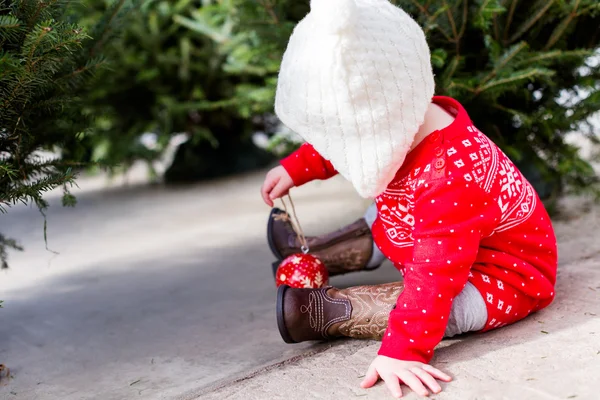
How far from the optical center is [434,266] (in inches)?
48.3

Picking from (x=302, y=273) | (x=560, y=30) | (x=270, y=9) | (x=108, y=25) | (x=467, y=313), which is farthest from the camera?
(x=270, y=9)

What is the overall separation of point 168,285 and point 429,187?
106cm

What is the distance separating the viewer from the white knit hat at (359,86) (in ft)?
3.77

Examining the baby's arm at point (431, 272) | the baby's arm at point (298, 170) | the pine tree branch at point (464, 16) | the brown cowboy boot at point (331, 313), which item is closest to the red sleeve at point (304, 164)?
the baby's arm at point (298, 170)

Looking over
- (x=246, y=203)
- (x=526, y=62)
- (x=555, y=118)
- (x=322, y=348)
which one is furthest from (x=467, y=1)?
(x=246, y=203)

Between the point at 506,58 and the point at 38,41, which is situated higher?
the point at 38,41

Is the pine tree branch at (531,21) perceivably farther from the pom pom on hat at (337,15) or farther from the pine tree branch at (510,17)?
the pom pom on hat at (337,15)

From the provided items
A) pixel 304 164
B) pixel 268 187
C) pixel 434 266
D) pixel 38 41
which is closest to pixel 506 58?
pixel 304 164

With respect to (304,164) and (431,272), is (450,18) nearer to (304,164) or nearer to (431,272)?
(304,164)

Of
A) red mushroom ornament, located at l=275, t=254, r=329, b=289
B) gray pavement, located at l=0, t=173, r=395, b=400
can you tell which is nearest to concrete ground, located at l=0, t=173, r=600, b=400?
gray pavement, located at l=0, t=173, r=395, b=400

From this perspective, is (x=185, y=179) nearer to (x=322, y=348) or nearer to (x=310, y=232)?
(x=310, y=232)

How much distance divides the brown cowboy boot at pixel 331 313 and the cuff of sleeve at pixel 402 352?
19 centimetres

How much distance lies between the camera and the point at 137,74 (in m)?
3.81

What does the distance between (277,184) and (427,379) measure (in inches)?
28.4
